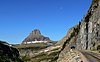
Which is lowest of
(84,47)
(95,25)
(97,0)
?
(84,47)

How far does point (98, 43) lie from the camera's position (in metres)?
90.9

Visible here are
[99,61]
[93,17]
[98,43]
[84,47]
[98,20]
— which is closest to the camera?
[99,61]

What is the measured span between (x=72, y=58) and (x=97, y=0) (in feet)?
255

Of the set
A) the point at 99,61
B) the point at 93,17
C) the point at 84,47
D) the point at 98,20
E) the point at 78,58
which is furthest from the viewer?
the point at 84,47

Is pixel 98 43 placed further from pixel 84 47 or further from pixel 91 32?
pixel 84 47

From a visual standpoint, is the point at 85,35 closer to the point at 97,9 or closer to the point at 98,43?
the point at 97,9

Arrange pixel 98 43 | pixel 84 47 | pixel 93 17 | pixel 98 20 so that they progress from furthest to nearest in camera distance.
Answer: pixel 84 47
pixel 93 17
pixel 98 20
pixel 98 43

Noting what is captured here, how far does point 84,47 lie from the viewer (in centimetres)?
11412

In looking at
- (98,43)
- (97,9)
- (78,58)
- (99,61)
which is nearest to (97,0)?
(97,9)

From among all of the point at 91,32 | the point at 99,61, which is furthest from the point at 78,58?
the point at 91,32

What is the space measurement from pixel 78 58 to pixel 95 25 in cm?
6751

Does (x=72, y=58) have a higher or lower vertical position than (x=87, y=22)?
lower

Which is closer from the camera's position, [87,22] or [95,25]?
[95,25]

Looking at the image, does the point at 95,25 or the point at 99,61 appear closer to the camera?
the point at 99,61
